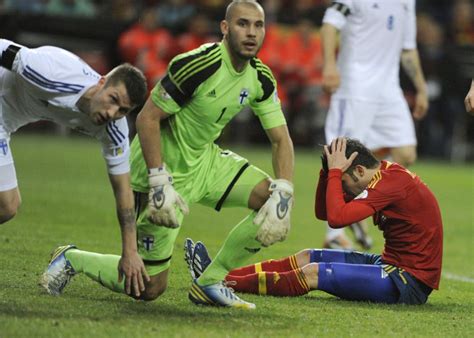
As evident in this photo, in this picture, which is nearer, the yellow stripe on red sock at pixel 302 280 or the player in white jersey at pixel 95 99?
the player in white jersey at pixel 95 99

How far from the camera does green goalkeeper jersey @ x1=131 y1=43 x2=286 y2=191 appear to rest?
7027 mm

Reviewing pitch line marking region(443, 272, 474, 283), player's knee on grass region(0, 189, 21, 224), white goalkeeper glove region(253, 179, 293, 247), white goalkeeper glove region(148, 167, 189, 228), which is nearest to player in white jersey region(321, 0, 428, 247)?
pitch line marking region(443, 272, 474, 283)

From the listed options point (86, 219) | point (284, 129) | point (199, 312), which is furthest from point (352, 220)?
point (86, 219)

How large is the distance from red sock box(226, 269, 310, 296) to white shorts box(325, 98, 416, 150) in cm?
336

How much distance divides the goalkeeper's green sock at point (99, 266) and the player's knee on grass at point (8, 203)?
0.46 metres

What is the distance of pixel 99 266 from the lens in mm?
7152

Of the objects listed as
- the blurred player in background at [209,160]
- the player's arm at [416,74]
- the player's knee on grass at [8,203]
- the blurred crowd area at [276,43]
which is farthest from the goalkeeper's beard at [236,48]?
the blurred crowd area at [276,43]

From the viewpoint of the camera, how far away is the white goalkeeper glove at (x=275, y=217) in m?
6.87

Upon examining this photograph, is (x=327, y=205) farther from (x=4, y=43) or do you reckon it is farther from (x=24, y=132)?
(x=24, y=132)

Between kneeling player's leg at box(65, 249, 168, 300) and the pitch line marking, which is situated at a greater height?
kneeling player's leg at box(65, 249, 168, 300)

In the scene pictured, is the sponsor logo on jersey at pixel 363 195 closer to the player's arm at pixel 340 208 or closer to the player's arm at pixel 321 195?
the player's arm at pixel 340 208

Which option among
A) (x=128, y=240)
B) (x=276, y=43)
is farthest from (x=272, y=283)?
(x=276, y=43)

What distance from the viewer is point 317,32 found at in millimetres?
23234

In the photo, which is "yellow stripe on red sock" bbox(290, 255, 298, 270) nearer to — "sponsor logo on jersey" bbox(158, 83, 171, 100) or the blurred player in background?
the blurred player in background
